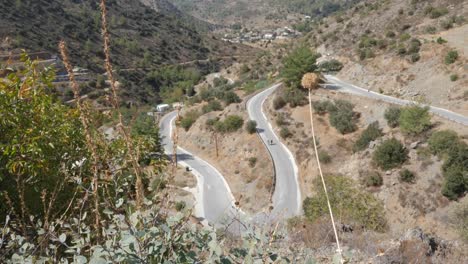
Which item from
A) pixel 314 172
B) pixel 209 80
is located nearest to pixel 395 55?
pixel 314 172

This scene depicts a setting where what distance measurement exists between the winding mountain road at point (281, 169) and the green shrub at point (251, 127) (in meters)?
0.66


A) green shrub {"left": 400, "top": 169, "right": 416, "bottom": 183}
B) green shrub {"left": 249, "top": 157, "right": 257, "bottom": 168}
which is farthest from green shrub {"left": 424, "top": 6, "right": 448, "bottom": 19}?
green shrub {"left": 400, "top": 169, "right": 416, "bottom": 183}

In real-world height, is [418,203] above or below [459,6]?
below

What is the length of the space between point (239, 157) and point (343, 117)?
12.3 m

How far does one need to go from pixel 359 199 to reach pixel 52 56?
261 ft

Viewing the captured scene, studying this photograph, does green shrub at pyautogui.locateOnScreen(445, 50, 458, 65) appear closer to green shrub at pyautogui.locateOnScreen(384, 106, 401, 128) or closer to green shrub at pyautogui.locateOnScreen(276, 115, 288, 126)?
green shrub at pyautogui.locateOnScreen(384, 106, 401, 128)

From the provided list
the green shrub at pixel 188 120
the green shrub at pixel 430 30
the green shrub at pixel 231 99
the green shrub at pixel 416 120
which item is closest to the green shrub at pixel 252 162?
the green shrub at pixel 416 120

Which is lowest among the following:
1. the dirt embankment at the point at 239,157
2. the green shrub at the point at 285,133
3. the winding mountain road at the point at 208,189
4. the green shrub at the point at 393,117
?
the winding mountain road at the point at 208,189

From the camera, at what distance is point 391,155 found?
30.8 m

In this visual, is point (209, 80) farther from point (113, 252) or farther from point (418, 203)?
point (113, 252)

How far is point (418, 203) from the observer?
27266mm

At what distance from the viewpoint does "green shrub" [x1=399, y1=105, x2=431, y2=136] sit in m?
31.5

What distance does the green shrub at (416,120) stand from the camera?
31.5 meters

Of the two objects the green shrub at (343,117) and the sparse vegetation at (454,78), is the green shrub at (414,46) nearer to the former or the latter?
the sparse vegetation at (454,78)
